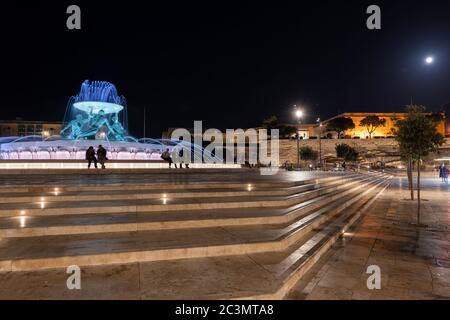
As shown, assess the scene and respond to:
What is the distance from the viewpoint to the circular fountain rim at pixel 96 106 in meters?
29.6

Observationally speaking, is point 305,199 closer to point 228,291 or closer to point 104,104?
point 228,291

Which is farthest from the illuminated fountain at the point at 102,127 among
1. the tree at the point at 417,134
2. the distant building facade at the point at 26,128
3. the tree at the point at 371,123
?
the tree at the point at 371,123

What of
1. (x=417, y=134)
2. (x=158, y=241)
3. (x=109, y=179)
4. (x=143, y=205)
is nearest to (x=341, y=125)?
(x=417, y=134)

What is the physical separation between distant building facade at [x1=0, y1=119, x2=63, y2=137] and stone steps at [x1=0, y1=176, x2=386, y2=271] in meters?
102

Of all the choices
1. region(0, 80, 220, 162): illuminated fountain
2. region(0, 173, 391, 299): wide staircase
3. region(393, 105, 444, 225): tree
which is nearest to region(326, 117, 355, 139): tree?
region(0, 80, 220, 162): illuminated fountain

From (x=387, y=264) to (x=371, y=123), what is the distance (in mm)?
118421

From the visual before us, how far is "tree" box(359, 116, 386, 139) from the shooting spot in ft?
364

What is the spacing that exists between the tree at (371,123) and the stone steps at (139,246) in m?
118

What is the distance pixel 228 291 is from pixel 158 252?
139 centimetres

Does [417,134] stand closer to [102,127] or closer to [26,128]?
[102,127]

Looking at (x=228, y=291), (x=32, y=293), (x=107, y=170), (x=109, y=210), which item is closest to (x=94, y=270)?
(x=32, y=293)

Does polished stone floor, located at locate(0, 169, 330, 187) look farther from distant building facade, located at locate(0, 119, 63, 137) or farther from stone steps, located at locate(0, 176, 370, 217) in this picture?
distant building facade, located at locate(0, 119, 63, 137)

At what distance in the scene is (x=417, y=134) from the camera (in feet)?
41.1

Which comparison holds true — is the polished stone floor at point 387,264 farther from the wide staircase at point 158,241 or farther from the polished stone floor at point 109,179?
the polished stone floor at point 109,179
